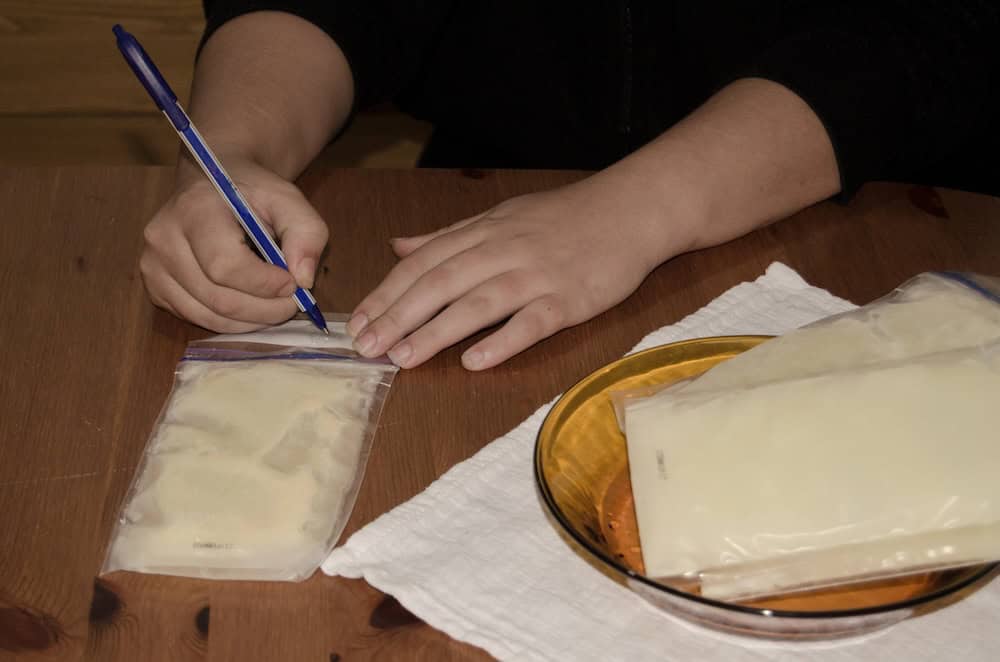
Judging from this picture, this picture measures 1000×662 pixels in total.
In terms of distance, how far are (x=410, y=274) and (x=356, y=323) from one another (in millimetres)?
63

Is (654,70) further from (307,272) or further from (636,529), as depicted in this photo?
(636,529)

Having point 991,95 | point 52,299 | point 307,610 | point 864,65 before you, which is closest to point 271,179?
point 52,299

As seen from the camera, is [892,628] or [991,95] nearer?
[892,628]

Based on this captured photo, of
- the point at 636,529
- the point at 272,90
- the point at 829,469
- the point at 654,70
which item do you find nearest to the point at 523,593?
the point at 636,529

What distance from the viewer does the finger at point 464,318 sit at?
77 centimetres

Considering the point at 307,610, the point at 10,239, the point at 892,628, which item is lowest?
the point at 10,239

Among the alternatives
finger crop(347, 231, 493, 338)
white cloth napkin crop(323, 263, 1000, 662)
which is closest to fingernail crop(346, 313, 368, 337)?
finger crop(347, 231, 493, 338)

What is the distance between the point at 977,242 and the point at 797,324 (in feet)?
0.72

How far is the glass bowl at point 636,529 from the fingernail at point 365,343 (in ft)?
0.61

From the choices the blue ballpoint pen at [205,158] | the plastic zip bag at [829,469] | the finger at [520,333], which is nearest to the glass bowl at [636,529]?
the plastic zip bag at [829,469]

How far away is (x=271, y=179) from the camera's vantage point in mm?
855

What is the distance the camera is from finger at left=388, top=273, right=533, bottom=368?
77 centimetres

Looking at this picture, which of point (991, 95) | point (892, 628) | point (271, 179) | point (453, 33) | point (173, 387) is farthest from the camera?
point (453, 33)

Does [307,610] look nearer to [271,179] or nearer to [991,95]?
[271,179]
